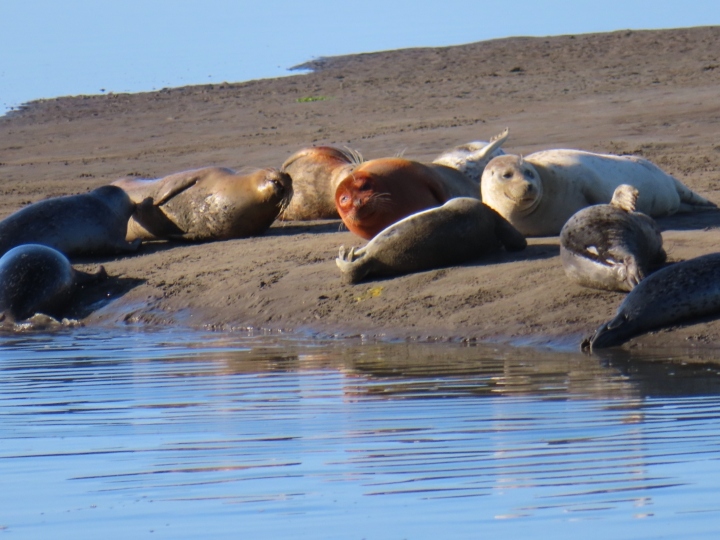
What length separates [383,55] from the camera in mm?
25312

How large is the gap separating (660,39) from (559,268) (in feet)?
53.1

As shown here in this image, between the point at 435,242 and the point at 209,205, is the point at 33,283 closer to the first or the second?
the point at 209,205

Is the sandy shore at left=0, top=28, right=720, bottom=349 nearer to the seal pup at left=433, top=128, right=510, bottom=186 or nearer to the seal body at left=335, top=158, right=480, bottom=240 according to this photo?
the seal body at left=335, top=158, right=480, bottom=240

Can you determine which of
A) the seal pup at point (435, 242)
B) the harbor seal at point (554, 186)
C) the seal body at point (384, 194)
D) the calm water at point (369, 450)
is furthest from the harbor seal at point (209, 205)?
the calm water at point (369, 450)

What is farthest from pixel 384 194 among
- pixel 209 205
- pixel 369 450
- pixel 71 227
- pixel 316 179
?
pixel 369 450

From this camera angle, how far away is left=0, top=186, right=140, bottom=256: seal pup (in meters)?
10.3

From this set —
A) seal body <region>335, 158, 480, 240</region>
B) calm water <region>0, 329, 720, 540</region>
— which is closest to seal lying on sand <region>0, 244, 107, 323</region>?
seal body <region>335, 158, 480, 240</region>

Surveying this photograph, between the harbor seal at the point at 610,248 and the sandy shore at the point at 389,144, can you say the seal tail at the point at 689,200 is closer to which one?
the sandy shore at the point at 389,144

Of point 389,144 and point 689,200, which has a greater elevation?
point 389,144

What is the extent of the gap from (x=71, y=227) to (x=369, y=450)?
23.5ft

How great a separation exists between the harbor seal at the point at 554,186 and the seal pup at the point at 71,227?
126 inches

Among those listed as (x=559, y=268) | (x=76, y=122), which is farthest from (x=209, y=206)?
(x=76, y=122)

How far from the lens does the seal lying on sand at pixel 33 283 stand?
865 centimetres

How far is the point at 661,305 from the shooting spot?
607 cm
